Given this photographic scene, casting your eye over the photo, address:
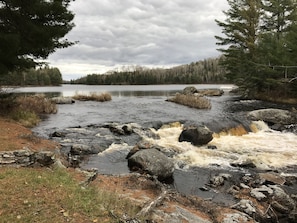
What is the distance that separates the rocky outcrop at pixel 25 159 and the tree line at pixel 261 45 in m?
26.3

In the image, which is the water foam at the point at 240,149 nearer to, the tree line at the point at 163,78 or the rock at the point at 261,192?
the rock at the point at 261,192

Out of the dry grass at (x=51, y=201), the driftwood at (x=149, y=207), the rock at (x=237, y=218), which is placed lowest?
the rock at (x=237, y=218)

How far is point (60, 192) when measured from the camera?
685cm

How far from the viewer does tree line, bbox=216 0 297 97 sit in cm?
3088

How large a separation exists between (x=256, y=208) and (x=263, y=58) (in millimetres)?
28606

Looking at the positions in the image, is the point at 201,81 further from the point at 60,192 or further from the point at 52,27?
the point at 60,192

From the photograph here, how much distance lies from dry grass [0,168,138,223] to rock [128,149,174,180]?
4068 mm

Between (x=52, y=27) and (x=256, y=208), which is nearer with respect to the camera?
(x=256, y=208)

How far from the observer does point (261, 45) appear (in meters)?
33.7

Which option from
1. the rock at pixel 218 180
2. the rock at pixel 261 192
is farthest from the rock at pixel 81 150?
the rock at pixel 261 192

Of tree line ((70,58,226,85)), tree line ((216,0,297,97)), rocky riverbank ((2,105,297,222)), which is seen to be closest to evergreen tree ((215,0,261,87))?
tree line ((216,0,297,97))

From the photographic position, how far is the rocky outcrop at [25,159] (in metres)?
9.02

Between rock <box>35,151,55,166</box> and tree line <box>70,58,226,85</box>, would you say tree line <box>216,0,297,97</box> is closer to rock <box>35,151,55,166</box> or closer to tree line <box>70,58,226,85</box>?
rock <box>35,151,55,166</box>

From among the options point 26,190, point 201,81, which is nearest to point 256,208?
point 26,190
